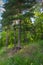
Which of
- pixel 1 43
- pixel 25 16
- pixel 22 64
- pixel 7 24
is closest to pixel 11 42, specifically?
pixel 1 43

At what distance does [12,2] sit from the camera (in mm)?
11547

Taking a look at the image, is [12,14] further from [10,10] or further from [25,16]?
[25,16]

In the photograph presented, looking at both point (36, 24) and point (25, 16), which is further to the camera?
point (36, 24)

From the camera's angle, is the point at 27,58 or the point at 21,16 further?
the point at 21,16

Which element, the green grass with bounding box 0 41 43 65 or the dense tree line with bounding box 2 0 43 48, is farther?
the dense tree line with bounding box 2 0 43 48

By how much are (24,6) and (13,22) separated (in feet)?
3.17

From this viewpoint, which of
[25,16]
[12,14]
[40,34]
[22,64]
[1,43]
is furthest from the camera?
[1,43]

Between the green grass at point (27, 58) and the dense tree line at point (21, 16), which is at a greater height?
the dense tree line at point (21, 16)

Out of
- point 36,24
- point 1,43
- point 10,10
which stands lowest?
point 1,43

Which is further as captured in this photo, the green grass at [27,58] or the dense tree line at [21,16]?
the dense tree line at [21,16]

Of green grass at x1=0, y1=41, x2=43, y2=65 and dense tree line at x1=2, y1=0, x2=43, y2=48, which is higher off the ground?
dense tree line at x1=2, y1=0, x2=43, y2=48

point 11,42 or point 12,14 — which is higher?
point 12,14

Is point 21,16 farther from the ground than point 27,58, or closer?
farther from the ground

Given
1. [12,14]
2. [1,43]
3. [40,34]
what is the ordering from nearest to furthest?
[12,14] → [40,34] → [1,43]
